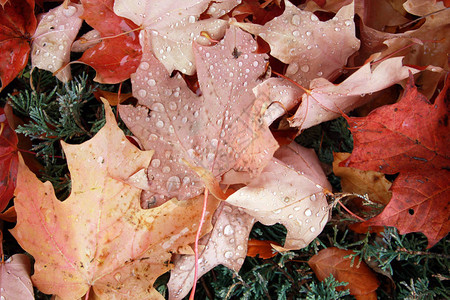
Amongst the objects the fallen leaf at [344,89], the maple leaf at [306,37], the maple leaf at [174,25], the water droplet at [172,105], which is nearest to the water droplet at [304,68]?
the maple leaf at [306,37]

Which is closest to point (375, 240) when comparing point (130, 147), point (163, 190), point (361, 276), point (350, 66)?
point (361, 276)

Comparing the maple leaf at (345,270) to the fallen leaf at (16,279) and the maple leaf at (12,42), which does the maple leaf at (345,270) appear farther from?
the maple leaf at (12,42)

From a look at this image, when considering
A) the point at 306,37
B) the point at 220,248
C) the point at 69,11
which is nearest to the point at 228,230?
the point at 220,248

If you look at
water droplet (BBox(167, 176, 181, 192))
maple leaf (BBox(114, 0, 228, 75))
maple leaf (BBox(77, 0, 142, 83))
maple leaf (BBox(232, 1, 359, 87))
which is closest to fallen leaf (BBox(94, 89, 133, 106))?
maple leaf (BBox(77, 0, 142, 83))

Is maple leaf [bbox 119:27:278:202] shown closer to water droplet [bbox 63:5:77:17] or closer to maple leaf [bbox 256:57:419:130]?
maple leaf [bbox 256:57:419:130]

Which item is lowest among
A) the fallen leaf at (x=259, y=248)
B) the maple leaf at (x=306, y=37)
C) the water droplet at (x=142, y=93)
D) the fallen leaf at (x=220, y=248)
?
the fallen leaf at (x=259, y=248)
